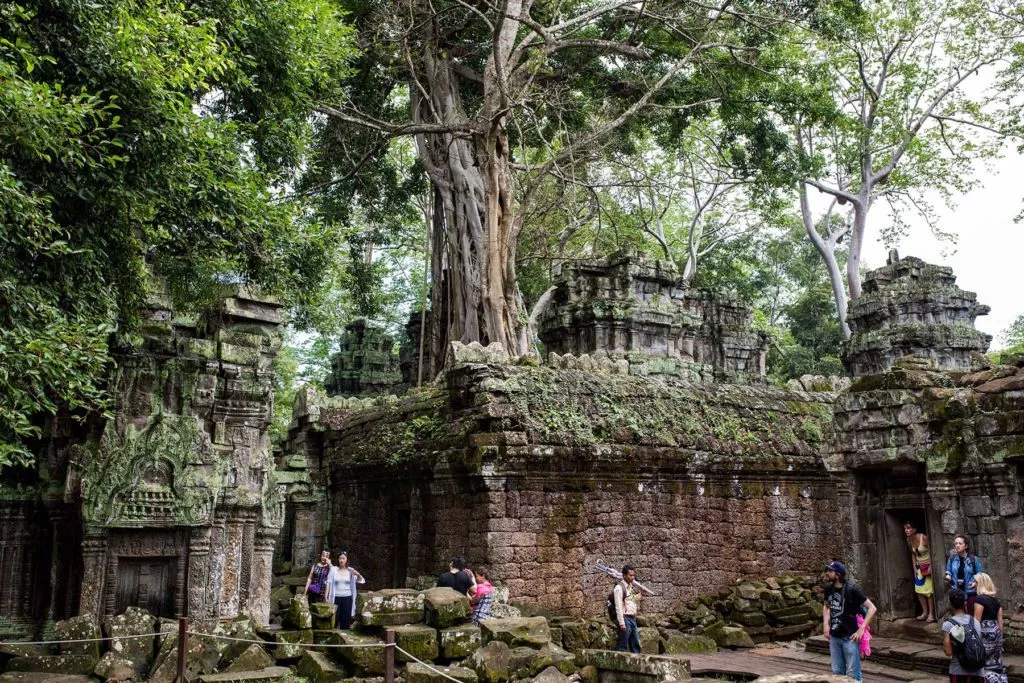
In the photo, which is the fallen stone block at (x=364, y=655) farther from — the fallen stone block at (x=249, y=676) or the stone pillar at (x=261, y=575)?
the stone pillar at (x=261, y=575)

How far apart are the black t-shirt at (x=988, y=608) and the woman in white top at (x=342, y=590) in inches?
232

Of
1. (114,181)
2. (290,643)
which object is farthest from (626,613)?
(114,181)

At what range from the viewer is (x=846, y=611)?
6.88 meters

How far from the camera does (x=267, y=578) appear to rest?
9.79 metres

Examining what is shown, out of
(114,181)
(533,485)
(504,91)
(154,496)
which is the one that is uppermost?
(504,91)

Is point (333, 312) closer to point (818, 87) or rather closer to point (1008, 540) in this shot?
point (818, 87)

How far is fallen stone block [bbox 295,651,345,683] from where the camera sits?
6.84 m

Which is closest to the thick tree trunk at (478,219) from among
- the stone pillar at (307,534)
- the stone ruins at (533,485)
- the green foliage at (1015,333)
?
the stone ruins at (533,485)

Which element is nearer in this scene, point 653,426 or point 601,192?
point 653,426

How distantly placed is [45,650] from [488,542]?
4384 millimetres

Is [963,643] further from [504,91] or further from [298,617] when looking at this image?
[504,91]

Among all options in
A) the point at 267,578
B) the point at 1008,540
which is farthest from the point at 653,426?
the point at 267,578

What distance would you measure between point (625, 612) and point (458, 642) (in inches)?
82.5

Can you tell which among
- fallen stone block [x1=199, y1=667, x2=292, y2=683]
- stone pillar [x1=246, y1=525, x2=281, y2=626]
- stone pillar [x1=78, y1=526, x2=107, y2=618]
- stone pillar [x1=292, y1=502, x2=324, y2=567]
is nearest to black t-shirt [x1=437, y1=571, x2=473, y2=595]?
fallen stone block [x1=199, y1=667, x2=292, y2=683]
